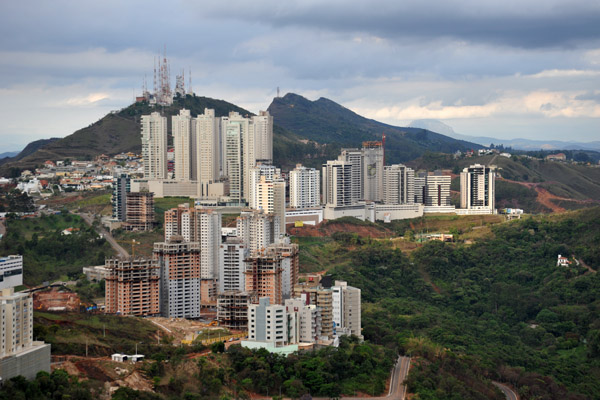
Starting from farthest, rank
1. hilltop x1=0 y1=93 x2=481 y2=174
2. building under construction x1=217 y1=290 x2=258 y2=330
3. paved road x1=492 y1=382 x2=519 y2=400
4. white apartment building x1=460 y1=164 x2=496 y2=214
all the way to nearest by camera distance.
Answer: hilltop x1=0 y1=93 x2=481 y2=174 < white apartment building x1=460 y1=164 x2=496 y2=214 < building under construction x1=217 y1=290 x2=258 y2=330 < paved road x1=492 y1=382 x2=519 y2=400

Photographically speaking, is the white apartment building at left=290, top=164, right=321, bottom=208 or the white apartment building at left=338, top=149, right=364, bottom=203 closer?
the white apartment building at left=290, top=164, right=321, bottom=208

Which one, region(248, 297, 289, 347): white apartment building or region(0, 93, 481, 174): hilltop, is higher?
region(0, 93, 481, 174): hilltop

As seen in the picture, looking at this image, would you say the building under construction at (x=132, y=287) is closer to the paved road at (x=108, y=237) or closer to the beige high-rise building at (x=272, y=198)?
the paved road at (x=108, y=237)

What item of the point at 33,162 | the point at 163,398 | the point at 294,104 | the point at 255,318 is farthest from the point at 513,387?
the point at 294,104

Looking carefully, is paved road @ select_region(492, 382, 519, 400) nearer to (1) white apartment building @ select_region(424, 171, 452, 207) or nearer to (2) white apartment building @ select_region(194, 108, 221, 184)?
(2) white apartment building @ select_region(194, 108, 221, 184)

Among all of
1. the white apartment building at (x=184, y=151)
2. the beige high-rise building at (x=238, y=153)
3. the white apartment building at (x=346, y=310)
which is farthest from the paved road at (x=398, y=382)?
the white apartment building at (x=184, y=151)

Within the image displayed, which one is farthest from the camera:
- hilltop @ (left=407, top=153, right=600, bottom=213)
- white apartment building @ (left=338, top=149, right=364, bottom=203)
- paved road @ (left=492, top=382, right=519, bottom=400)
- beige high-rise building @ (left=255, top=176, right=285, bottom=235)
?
hilltop @ (left=407, top=153, right=600, bottom=213)

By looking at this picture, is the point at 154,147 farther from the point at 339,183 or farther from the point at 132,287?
the point at 132,287

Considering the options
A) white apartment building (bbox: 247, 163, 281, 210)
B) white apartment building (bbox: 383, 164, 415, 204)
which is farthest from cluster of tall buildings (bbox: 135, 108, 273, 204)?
white apartment building (bbox: 383, 164, 415, 204)
